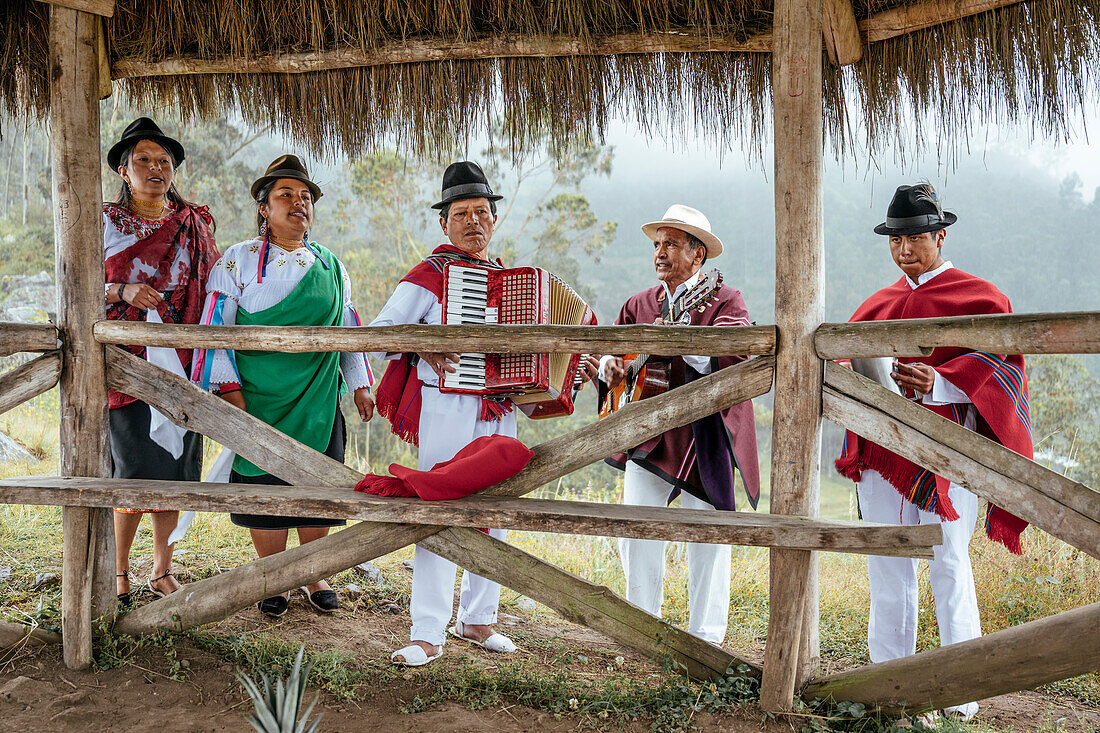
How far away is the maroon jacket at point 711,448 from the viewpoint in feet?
12.3

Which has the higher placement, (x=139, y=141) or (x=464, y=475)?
(x=139, y=141)

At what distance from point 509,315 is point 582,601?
1.21m

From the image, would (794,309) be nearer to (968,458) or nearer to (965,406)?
(968,458)

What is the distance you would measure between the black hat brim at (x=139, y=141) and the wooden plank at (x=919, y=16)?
3.15 meters

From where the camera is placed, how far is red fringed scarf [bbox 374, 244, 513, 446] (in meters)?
3.63

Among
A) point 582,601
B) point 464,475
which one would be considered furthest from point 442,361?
point 582,601

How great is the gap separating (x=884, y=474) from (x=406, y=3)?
2960 mm

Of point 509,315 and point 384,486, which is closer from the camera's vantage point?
point 384,486

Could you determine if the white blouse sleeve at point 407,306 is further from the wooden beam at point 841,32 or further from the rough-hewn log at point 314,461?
the wooden beam at point 841,32

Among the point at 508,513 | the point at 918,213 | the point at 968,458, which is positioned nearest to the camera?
the point at 968,458

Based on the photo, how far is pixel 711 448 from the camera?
3799 mm

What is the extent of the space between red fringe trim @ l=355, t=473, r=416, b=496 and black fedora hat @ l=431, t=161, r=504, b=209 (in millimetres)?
1316

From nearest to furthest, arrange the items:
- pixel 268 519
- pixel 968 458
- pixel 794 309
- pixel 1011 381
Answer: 1. pixel 968 458
2. pixel 794 309
3. pixel 1011 381
4. pixel 268 519

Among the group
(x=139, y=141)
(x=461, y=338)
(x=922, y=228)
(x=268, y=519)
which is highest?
(x=139, y=141)
